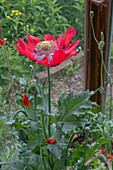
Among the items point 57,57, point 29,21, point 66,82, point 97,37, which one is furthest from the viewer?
point 29,21

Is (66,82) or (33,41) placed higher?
(33,41)

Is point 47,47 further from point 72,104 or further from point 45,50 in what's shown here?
point 72,104

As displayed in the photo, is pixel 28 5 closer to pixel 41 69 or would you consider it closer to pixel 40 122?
pixel 41 69

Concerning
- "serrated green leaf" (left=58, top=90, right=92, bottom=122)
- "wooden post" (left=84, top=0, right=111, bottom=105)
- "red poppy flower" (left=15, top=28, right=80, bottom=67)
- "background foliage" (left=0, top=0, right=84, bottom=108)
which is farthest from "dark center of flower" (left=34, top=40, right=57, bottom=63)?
"background foliage" (left=0, top=0, right=84, bottom=108)

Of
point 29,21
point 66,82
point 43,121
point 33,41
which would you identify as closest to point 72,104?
point 43,121

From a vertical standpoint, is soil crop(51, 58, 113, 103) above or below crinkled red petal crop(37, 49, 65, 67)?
below

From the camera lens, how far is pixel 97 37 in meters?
1.08

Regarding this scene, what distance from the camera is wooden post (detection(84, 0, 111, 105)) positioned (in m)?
1.01

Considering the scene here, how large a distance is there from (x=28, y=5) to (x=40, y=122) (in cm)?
163

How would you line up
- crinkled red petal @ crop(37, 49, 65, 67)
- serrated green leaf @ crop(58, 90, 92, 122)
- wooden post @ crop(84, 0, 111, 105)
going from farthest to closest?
wooden post @ crop(84, 0, 111, 105), serrated green leaf @ crop(58, 90, 92, 122), crinkled red petal @ crop(37, 49, 65, 67)

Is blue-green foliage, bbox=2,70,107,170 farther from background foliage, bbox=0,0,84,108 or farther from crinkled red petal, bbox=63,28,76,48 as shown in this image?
background foliage, bbox=0,0,84,108

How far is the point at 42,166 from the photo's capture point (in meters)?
0.67

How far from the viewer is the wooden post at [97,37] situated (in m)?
1.01

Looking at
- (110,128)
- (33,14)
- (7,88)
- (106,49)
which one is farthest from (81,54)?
(110,128)
